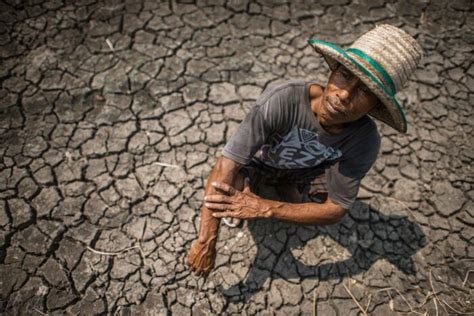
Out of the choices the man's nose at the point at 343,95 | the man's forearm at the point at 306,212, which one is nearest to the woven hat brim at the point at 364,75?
the man's nose at the point at 343,95

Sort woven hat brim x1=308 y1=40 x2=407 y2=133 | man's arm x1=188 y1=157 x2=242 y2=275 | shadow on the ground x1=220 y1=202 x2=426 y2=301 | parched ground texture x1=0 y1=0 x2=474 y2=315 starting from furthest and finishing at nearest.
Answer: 1. shadow on the ground x1=220 y1=202 x2=426 y2=301
2. parched ground texture x1=0 y1=0 x2=474 y2=315
3. man's arm x1=188 y1=157 x2=242 y2=275
4. woven hat brim x1=308 y1=40 x2=407 y2=133

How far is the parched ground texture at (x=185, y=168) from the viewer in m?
2.69

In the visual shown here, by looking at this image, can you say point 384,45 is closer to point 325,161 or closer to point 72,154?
point 325,161

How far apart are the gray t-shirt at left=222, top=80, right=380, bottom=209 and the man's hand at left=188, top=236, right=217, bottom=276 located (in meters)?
0.59

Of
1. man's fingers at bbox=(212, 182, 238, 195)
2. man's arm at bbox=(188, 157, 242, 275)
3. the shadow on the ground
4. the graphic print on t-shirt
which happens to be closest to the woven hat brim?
the graphic print on t-shirt

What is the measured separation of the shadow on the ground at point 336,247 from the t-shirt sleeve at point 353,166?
79cm

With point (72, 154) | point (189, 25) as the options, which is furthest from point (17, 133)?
point (189, 25)

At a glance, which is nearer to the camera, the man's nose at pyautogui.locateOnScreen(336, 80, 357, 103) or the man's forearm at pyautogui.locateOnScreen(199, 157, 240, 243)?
the man's nose at pyautogui.locateOnScreen(336, 80, 357, 103)

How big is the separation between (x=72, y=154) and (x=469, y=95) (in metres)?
4.18

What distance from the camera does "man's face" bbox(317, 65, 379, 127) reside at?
1878 millimetres

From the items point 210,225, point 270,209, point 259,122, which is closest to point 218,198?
point 210,225

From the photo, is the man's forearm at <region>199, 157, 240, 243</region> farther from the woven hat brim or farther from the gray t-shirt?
the woven hat brim

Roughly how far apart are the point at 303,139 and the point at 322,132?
5.7 inches

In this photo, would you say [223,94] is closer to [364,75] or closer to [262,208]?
[262,208]
